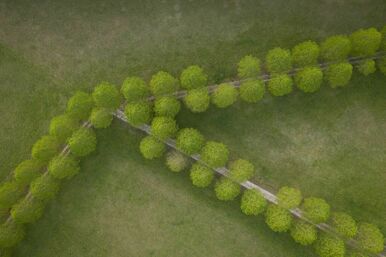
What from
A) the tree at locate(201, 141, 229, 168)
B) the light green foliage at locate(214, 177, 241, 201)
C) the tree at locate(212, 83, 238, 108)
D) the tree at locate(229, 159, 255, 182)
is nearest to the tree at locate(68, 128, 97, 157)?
the tree at locate(201, 141, 229, 168)

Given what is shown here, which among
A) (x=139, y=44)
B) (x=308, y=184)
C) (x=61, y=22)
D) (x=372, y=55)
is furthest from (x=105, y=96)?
(x=372, y=55)

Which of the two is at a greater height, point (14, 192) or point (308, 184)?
point (14, 192)

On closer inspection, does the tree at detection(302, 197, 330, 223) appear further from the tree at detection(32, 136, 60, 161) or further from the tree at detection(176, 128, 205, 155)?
the tree at detection(32, 136, 60, 161)

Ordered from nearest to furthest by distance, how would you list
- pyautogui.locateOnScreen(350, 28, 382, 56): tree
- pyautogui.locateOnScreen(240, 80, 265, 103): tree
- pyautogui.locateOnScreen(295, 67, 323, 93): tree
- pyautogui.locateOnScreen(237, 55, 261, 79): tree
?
pyautogui.locateOnScreen(350, 28, 382, 56): tree
pyautogui.locateOnScreen(295, 67, 323, 93): tree
pyautogui.locateOnScreen(240, 80, 265, 103): tree
pyautogui.locateOnScreen(237, 55, 261, 79): tree

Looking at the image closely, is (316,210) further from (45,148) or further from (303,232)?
(45,148)

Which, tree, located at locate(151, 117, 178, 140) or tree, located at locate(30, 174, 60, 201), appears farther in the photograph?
tree, located at locate(30, 174, 60, 201)

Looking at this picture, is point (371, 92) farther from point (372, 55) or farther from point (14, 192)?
point (14, 192)

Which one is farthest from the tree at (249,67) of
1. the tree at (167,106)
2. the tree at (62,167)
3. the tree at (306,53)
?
the tree at (62,167)
